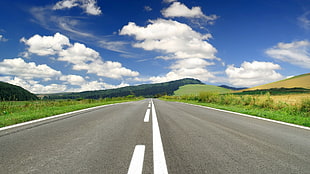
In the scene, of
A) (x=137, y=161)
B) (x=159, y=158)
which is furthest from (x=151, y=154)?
(x=137, y=161)

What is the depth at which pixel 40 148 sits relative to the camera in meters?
3.19

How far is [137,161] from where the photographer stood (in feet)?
8.31

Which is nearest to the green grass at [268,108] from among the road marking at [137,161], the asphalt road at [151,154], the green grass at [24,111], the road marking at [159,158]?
the asphalt road at [151,154]

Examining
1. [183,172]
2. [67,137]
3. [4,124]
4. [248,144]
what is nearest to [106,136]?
[67,137]

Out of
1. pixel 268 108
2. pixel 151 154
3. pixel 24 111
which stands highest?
pixel 24 111

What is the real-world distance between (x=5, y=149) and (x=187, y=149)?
3.19 meters

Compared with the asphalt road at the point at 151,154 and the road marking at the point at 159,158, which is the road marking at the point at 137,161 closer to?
the asphalt road at the point at 151,154

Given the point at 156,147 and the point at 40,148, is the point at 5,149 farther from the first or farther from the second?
the point at 156,147

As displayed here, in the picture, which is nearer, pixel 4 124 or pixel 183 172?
pixel 183 172

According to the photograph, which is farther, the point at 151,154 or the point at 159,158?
the point at 151,154

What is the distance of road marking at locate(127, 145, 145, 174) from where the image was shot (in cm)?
223

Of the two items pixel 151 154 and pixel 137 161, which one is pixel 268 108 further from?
pixel 137 161

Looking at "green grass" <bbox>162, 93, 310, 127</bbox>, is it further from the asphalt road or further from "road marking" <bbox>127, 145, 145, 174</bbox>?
"road marking" <bbox>127, 145, 145, 174</bbox>

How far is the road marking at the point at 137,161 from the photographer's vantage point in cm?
223
